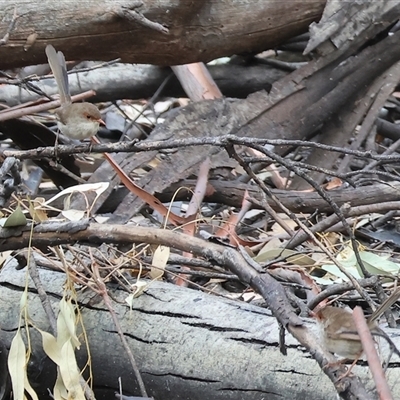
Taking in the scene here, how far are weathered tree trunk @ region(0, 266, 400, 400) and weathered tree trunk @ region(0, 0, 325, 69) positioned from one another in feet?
3.23

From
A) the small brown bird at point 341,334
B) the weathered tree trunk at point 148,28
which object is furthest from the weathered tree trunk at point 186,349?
the weathered tree trunk at point 148,28

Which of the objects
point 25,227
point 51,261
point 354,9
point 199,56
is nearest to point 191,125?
point 199,56

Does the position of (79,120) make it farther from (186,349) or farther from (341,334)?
(341,334)

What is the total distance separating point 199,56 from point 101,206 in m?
0.71

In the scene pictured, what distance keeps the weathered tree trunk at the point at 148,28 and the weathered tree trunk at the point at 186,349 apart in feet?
3.23

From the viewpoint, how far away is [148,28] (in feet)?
7.06

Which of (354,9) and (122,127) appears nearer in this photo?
(354,9)

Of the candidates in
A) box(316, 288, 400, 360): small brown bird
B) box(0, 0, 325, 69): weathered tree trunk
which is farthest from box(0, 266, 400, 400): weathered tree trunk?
box(0, 0, 325, 69): weathered tree trunk

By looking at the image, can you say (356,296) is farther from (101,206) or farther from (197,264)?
(101,206)

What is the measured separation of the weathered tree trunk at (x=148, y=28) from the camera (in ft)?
6.77

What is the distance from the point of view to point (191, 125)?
2.22 m

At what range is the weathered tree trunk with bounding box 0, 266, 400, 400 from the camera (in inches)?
42.3

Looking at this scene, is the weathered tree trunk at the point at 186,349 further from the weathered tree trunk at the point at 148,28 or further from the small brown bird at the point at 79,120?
the weathered tree trunk at the point at 148,28

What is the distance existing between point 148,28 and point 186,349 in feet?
4.19
